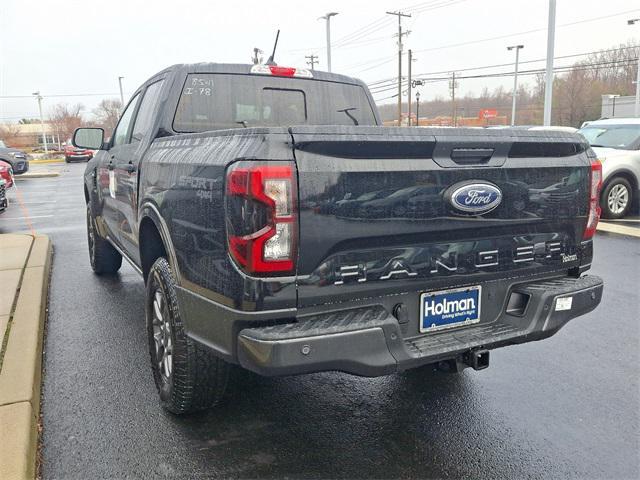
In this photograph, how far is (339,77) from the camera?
452cm

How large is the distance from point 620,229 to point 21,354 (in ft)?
28.7

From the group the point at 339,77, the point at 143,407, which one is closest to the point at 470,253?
the point at 143,407

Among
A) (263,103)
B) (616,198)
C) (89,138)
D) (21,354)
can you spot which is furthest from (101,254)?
(616,198)

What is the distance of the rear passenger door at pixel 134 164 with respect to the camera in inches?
150

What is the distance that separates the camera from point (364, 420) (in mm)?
3104

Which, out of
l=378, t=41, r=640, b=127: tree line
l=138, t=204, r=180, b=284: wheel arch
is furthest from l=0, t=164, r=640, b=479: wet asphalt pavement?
l=378, t=41, r=640, b=127: tree line

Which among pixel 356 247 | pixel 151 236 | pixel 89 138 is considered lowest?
pixel 151 236

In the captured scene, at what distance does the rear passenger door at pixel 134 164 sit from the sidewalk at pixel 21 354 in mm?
953

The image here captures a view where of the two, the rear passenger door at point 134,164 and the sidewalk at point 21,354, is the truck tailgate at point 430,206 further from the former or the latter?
the rear passenger door at point 134,164

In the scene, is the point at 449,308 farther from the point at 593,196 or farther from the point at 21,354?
the point at 21,354

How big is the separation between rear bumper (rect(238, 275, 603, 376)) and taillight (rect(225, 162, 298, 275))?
28cm

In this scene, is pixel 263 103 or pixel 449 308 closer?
pixel 449 308

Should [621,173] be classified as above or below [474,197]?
below

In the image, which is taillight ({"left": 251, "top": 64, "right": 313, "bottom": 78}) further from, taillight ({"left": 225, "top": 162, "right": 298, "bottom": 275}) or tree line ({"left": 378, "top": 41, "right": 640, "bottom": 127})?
tree line ({"left": 378, "top": 41, "right": 640, "bottom": 127})
